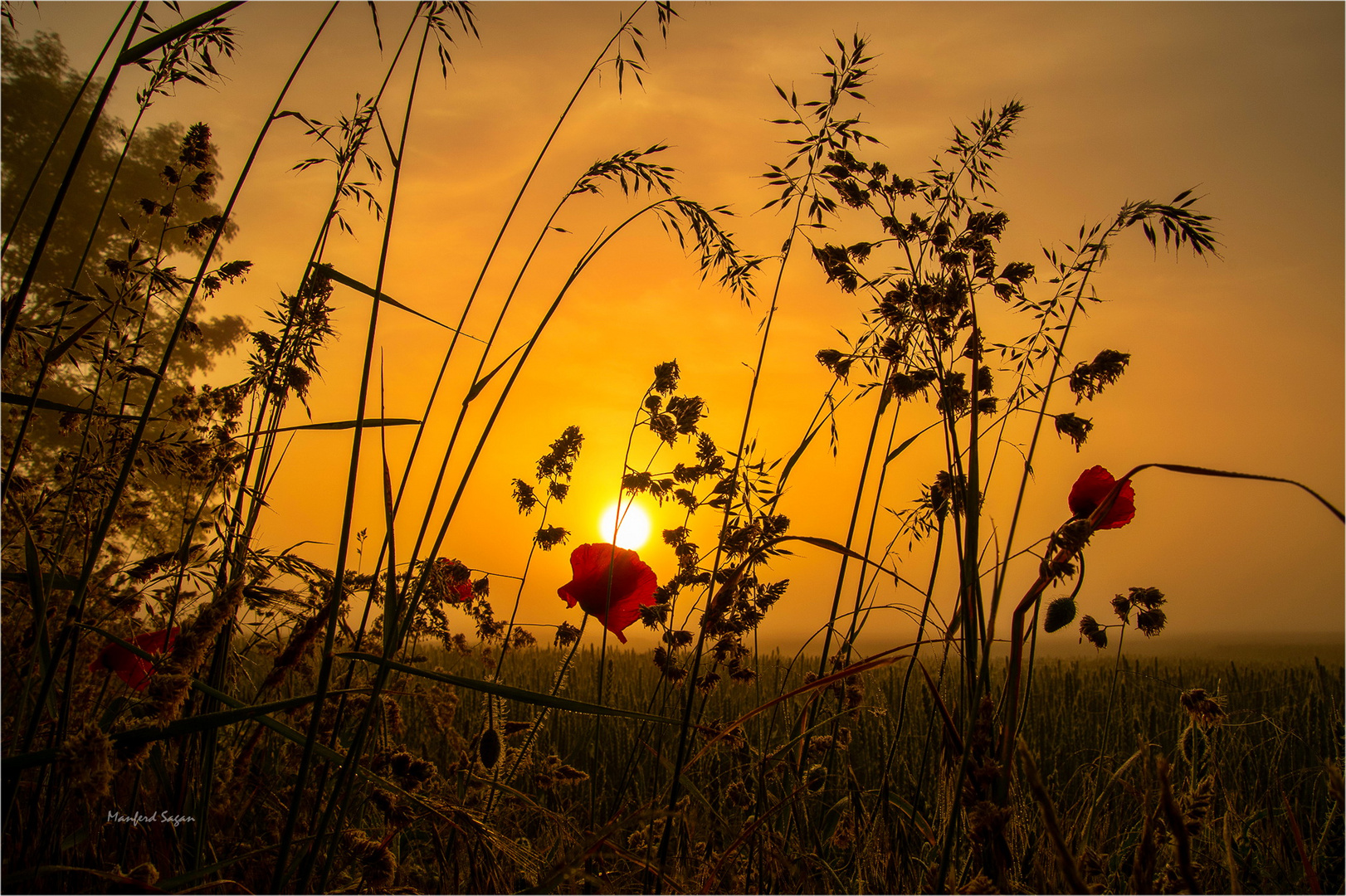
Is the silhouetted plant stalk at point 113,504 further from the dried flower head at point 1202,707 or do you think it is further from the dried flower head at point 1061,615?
the dried flower head at point 1202,707

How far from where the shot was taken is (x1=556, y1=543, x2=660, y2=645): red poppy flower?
176 cm

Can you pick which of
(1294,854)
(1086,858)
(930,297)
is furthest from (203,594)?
(1294,854)

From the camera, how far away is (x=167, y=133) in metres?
13.8

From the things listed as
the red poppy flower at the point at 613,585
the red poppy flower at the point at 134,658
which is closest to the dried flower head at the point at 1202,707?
the red poppy flower at the point at 613,585

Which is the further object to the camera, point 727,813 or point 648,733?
point 648,733

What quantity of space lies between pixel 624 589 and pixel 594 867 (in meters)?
0.60

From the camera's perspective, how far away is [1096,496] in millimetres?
1425

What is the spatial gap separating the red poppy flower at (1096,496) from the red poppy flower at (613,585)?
98cm

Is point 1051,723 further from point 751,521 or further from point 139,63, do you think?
point 139,63

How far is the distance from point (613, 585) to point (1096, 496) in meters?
1.05

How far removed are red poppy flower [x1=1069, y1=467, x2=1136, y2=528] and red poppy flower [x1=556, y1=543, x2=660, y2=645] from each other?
3.21ft

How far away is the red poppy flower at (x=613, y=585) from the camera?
176cm
